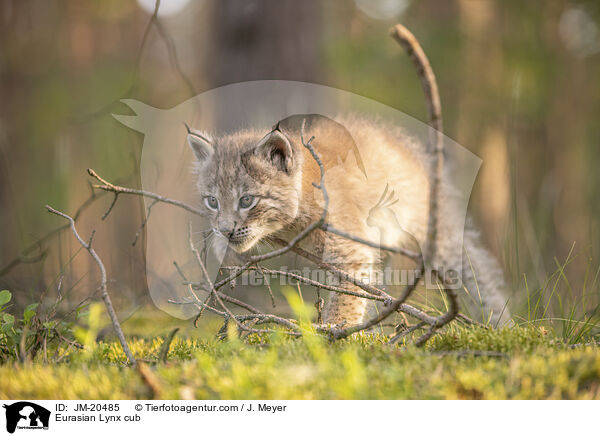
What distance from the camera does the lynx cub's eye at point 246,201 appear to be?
2.32 meters

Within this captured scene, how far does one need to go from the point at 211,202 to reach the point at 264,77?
1.11 metres

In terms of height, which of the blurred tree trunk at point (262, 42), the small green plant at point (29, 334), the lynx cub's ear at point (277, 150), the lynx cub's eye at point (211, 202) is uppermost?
the blurred tree trunk at point (262, 42)

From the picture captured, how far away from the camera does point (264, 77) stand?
10.1ft

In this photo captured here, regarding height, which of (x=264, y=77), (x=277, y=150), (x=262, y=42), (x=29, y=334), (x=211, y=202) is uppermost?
(x=262, y=42)

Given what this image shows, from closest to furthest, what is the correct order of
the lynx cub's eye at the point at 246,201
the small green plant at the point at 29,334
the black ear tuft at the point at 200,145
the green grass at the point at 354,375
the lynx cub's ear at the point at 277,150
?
the green grass at the point at 354,375 < the small green plant at the point at 29,334 < the lynx cub's ear at the point at 277,150 < the black ear tuft at the point at 200,145 < the lynx cub's eye at the point at 246,201

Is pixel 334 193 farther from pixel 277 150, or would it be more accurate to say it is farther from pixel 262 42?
pixel 262 42

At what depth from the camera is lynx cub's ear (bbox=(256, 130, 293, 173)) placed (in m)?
2.10

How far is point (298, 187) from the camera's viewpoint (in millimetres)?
2336

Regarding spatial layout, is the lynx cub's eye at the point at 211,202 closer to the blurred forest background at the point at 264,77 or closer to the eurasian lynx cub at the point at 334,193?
the eurasian lynx cub at the point at 334,193

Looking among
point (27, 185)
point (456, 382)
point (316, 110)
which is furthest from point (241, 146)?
point (27, 185)

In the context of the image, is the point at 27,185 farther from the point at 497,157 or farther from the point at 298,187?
the point at 497,157

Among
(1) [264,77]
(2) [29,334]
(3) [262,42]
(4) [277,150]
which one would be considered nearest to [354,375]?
(2) [29,334]

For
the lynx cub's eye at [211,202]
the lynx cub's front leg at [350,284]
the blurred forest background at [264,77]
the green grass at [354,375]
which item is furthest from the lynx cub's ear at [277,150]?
the green grass at [354,375]

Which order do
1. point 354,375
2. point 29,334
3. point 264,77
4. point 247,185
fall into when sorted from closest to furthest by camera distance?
point 354,375
point 29,334
point 247,185
point 264,77
